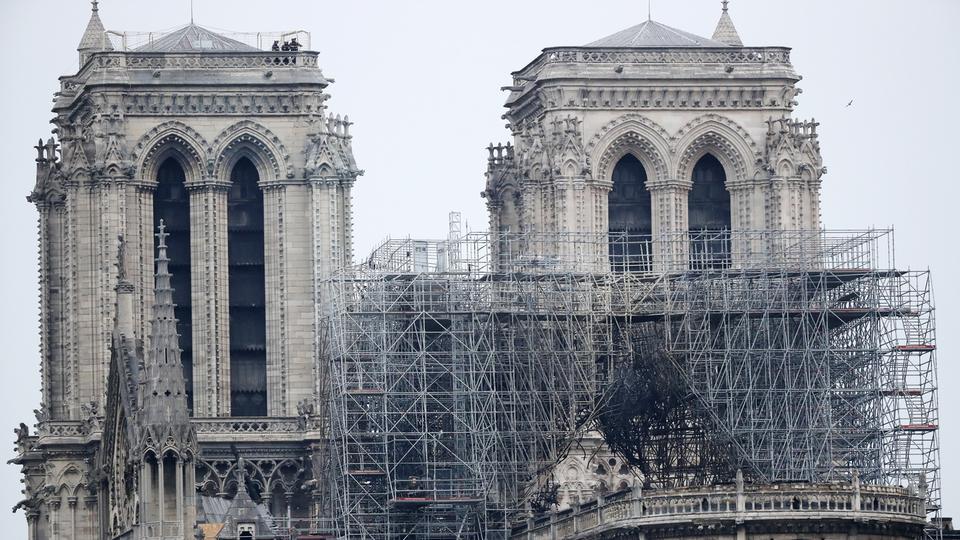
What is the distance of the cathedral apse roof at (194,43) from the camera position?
6344 inches

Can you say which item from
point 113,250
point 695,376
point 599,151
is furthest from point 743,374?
point 113,250

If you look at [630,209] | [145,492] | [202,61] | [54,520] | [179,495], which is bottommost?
[54,520]

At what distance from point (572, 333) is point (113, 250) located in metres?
17.7

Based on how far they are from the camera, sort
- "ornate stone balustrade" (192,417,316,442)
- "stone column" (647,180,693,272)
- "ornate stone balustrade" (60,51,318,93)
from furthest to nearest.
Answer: "ornate stone balustrade" (60,51,318,93) → "ornate stone balustrade" (192,417,316,442) → "stone column" (647,180,693,272)

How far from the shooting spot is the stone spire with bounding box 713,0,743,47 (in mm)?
166125

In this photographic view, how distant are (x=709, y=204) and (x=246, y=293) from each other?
15199mm

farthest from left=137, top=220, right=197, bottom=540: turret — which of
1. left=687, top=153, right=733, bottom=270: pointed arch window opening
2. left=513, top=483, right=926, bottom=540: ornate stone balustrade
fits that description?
left=687, top=153, right=733, bottom=270: pointed arch window opening

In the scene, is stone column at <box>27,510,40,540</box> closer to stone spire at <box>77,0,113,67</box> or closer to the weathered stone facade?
the weathered stone facade

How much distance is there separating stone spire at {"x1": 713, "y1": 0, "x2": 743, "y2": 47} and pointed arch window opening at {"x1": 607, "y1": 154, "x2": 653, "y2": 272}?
28.4 feet

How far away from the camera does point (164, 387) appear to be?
144 m

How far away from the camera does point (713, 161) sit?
159 metres

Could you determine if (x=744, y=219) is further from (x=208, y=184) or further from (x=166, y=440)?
(x=166, y=440)

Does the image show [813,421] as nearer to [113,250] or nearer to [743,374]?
[743,374]

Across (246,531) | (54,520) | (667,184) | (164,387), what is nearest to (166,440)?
(164,387)
